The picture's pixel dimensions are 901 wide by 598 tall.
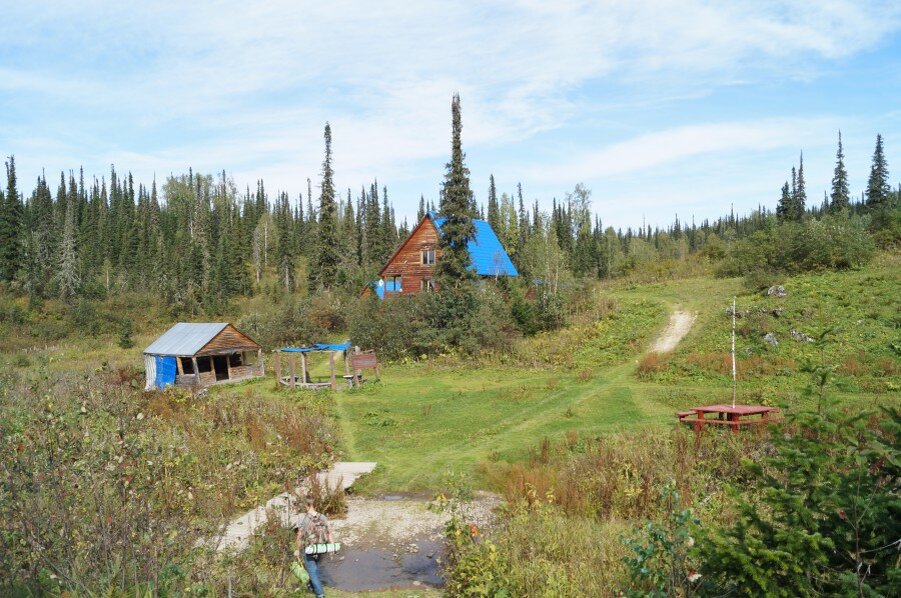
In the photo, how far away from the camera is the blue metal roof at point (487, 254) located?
4344 centimetres

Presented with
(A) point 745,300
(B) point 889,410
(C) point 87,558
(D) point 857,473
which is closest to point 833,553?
(D) point 857,473

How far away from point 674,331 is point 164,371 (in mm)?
24635

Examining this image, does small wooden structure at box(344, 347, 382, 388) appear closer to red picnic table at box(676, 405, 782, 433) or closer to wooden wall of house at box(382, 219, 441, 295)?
red picnic table at box(676, 405, 782, 433)

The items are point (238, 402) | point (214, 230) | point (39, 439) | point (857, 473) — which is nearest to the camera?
point (857, 473)

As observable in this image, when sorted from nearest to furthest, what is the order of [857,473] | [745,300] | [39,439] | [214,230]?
1. [857,473]
2. [39,439]
3. [745,300]
4. [214,230]

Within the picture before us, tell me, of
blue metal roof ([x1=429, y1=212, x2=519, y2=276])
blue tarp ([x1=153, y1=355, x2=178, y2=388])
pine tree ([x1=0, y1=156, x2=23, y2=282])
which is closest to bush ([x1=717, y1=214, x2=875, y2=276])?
blue metal roof ([x1=429, y1=212, x2=519, y2=276])

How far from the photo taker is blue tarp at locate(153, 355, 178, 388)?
29234mm

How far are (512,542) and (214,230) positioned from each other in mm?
92647

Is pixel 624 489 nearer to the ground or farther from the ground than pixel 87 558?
nearer to the ground

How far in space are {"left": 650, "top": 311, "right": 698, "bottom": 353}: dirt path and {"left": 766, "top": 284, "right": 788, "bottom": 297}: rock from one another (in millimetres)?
3743

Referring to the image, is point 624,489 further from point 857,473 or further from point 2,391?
point 2,391

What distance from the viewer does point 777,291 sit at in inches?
1216

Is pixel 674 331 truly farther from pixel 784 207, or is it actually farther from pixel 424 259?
pixel 784 207

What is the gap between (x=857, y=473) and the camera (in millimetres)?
5004
